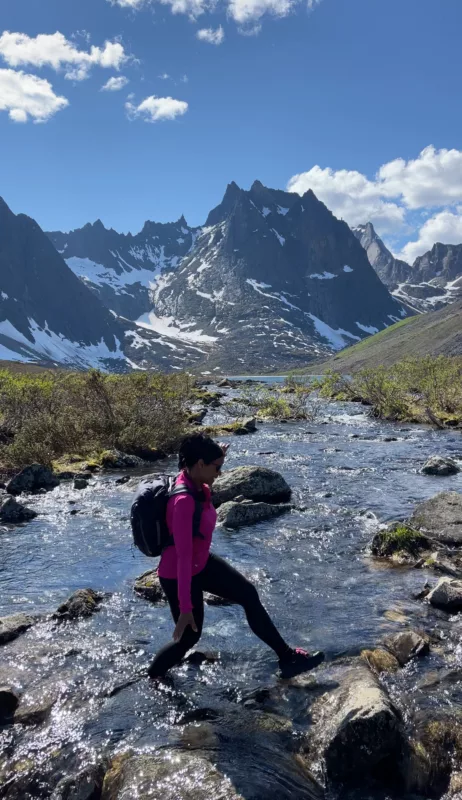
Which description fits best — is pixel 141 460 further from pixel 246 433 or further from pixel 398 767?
pixel 398 767

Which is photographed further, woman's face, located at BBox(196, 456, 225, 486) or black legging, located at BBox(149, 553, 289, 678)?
black legging, located at BBox(149, 553, 289, 678)

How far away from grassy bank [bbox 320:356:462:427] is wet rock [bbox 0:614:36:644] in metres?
36.5

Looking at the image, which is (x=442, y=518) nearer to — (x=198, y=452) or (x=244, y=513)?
(x=244, y=513)

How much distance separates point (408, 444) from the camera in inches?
1259

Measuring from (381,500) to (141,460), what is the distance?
1322 centimetres

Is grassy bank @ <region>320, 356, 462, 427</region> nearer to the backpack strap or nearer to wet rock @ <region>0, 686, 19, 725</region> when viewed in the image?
the backpack strap

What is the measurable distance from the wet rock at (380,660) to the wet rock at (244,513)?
26.4 feet

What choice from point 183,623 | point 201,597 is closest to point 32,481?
point 201,597

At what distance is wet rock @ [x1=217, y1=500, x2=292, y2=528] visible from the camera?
16372mm

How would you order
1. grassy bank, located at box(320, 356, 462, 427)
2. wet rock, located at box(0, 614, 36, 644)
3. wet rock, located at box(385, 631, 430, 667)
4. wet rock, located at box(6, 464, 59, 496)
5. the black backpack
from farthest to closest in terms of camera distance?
grassy bank, located at box(320, 356, 462, 427), wet rock, located at box(6, 464, 59, 496), wet rock, located at box(0, 614, 36, 644), wet rock, located at box(385, 631, 430, 667), the black backpack

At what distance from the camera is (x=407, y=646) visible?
27.7ft

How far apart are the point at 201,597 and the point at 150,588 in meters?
4.03

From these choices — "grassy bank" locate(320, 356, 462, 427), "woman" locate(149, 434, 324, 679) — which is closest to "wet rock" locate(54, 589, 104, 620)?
"woman" locate(149, 434, 324, 679)

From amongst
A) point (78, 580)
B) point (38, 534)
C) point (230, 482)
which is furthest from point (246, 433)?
point (78, 580)
